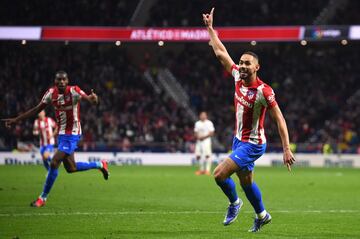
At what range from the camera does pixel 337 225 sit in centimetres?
1259

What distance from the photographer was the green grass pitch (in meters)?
11.4

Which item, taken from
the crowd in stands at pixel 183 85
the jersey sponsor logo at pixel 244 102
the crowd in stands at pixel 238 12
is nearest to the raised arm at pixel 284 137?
the jersey sponsor logo at pixel 244 102

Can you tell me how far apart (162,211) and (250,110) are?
4.20 metres

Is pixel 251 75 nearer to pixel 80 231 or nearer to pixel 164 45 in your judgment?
pixel 80 231

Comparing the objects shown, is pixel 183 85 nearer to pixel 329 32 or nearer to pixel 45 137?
pixel 329 32

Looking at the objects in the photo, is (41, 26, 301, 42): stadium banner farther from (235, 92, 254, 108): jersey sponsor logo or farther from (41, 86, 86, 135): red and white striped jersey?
(235, 92, 254, 108): jersey sponsor logo

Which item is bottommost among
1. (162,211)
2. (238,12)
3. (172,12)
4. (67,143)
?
(162,211)

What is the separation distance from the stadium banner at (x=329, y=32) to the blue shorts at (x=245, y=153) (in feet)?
102

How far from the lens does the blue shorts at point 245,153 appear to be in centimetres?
1118

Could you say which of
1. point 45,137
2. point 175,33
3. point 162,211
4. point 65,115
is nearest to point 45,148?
point 45,137

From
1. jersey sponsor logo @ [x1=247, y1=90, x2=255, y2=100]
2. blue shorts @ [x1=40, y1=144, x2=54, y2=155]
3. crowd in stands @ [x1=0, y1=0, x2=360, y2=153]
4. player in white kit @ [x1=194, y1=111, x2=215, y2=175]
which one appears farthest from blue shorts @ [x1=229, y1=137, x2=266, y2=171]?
crowd in stands @ [x1=0, y1=0, x2=360, y2=153]

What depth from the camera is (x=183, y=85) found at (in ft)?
156

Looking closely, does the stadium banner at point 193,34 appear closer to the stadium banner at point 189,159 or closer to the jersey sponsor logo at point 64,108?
the stadium banner at point 189,159

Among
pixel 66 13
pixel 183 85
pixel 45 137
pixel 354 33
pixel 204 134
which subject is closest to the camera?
pixel 45 137
